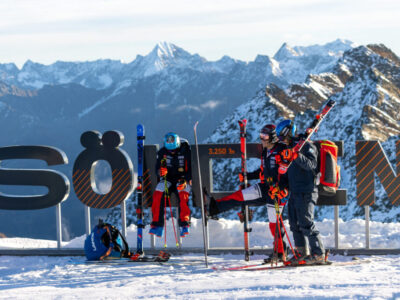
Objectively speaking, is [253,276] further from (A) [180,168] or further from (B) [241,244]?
(B) [241,244]

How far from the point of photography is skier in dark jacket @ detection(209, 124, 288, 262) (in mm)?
9031

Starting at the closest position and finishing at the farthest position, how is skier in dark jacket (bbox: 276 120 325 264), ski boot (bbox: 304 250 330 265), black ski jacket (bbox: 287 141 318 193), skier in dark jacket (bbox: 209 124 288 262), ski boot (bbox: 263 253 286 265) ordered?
black ski jacket (bbox: 287 141 318 193) < skier in dark jacket (bbox: 276 120 325 264) < ski boot (bbox: 304 250 330 265) < skier in dark jacket (bbox: 209 124 288 262) < ski boot (bbox: 263 253 286 265)

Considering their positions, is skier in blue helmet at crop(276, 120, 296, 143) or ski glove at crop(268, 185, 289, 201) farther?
ski glove at crop(268, 185, 289, 201)

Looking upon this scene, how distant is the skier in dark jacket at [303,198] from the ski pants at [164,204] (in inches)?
84.8

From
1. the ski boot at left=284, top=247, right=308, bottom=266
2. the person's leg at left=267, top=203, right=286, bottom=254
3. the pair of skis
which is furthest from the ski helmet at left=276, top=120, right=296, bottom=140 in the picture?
the pair of skis

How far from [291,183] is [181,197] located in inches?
92.6

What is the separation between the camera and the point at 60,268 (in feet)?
31.4

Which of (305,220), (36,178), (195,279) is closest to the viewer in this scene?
(195,279)

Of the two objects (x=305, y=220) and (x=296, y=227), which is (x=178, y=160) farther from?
(x=305, y=220)

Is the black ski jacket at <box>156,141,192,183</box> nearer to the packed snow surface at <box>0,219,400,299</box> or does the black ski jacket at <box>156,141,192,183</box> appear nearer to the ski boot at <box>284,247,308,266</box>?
the packed snow surface at <box>0,219,400,299</box>

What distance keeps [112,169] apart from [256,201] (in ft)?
10.4

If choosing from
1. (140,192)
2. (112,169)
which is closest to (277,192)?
(140,192)

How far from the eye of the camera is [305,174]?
8.69 m

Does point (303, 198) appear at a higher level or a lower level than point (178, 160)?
lower
